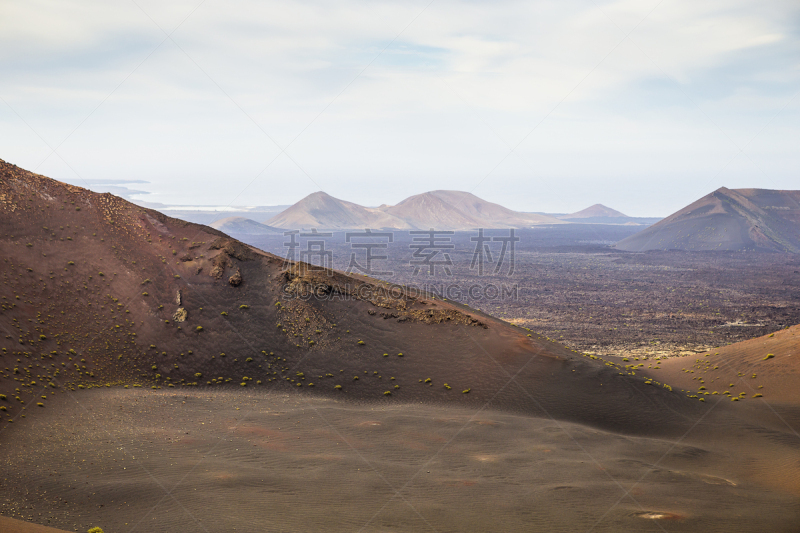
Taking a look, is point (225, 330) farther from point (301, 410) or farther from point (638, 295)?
point (638, 295)

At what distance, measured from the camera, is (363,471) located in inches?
750

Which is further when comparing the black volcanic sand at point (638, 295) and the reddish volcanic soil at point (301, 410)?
the black volcanic sand at point (638, 295)

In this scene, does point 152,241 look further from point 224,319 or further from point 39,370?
point 39,370

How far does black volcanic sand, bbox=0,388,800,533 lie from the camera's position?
50.1 feet

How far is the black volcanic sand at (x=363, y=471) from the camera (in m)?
15.3

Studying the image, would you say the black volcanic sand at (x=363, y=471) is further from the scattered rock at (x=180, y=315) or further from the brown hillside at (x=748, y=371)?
the scattered rock at (x=180, y=315)

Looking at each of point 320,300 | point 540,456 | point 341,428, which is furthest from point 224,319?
point 540,456

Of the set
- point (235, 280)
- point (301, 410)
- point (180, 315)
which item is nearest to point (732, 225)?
point (235, 280)

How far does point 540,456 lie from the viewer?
834 inches

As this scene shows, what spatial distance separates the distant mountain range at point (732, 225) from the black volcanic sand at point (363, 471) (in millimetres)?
164479

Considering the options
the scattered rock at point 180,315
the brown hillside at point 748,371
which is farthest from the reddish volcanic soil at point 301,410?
the brown hillside at point 748,371

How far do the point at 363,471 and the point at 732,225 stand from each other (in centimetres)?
19304

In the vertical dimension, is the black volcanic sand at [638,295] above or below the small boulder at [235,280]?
below

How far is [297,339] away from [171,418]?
11.4 meters
